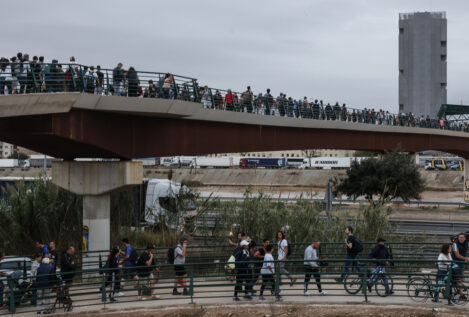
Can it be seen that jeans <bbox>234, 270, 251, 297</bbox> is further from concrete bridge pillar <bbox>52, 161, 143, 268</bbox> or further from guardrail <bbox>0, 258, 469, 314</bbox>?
concrete bridge pillar <bbox>52, 161, 143, 268</bbox>

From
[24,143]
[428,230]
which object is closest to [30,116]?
[24,143]

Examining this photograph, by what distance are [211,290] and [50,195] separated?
382 inches

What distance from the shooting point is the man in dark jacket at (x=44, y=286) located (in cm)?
1440

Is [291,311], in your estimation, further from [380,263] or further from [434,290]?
[434,290]

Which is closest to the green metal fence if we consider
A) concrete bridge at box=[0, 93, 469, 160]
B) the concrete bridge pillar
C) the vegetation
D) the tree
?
the concrete bridge pillar

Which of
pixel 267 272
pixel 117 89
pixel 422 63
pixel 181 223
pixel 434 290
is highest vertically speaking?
pixel 422 63

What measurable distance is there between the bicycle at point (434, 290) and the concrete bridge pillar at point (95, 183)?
32.1ft

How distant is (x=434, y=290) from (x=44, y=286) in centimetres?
961

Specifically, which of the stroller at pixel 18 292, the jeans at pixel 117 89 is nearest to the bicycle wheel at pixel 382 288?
the stroller at pixel 18 292

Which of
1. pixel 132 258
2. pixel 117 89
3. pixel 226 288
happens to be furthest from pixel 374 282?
pixel 117 89

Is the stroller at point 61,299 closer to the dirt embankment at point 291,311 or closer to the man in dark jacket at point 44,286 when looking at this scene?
the man in dark jacket at point 44,286

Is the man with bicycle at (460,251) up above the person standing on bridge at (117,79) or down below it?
below

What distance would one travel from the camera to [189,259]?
21.8 m

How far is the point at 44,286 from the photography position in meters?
14.5
